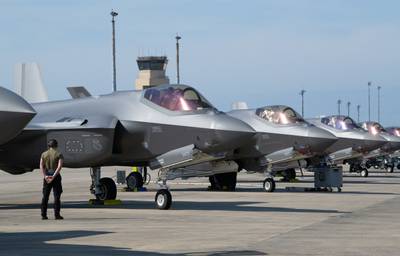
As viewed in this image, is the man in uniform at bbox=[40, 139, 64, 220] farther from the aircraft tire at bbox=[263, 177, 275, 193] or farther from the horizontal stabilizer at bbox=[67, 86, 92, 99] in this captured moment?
the aircraft tire at bbox=[263, 177, 275, 193]

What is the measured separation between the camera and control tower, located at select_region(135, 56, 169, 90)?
118 meters

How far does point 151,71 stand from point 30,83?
91605mm

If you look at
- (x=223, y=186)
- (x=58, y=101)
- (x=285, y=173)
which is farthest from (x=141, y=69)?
(x=58, y=101)

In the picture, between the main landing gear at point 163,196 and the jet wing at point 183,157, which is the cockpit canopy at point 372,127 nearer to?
the jet wing at point 183,157

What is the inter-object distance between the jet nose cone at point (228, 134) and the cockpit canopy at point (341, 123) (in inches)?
799

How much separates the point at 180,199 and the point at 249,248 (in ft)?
44.7

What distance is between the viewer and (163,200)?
20.2 m

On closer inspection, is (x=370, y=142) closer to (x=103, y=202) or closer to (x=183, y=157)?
(x=103, y=202)

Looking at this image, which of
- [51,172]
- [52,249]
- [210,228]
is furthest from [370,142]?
[52,249]

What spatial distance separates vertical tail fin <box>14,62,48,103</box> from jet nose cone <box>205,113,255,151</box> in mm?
8997

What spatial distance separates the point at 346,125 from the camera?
39.8 metres

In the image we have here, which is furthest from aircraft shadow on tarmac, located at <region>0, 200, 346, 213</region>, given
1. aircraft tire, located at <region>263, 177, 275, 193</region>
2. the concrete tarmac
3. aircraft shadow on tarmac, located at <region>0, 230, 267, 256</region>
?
aircraft shadow on tarmac, located at <region>0, 230, 267, 256</region>

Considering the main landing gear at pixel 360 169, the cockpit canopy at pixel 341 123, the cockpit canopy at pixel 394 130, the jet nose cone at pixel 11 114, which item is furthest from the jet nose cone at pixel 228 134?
the cockpit canopy at pixel 394 130

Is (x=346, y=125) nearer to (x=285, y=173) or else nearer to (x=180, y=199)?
(x=285, y=173)
